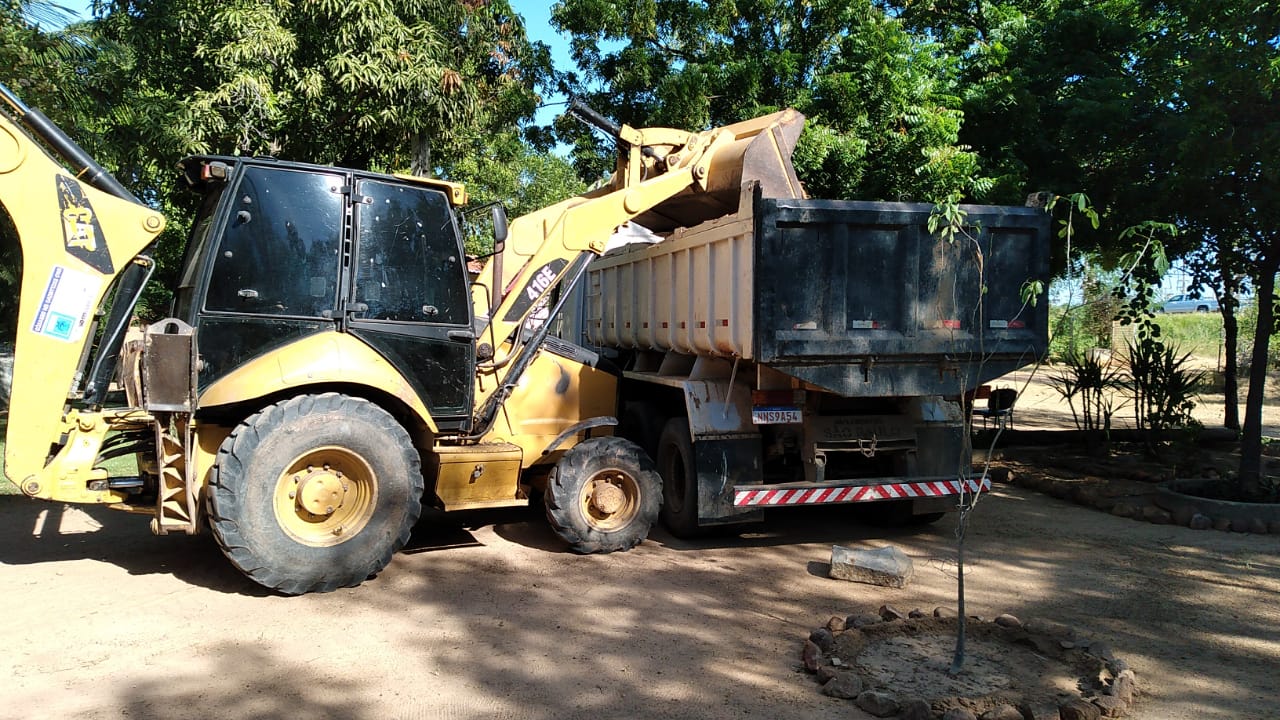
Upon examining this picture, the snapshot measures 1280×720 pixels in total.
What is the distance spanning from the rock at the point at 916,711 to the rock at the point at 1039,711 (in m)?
0.38

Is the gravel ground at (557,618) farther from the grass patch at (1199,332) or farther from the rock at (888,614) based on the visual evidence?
the grass patch at (1199,332)

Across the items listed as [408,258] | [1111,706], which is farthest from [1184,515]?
[408,258]

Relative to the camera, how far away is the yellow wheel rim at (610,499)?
6.30 metres

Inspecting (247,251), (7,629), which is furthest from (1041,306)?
(7,629)

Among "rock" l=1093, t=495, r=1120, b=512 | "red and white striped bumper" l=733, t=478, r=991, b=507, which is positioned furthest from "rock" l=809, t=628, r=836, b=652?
"rock" l=1093, t=495, r=1120, b=512

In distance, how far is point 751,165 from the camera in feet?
22.5

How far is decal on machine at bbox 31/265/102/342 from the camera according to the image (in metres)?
5.00

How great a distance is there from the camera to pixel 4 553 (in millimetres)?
6180

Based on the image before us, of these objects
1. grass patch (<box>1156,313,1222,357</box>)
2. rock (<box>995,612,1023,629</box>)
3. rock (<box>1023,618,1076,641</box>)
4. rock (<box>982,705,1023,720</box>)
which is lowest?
rock (<box>982,705,1023,720</box>)

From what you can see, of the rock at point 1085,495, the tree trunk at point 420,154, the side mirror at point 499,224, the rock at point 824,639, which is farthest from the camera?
the tree trunk at point 420,154

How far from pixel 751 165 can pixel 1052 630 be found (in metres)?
3.98

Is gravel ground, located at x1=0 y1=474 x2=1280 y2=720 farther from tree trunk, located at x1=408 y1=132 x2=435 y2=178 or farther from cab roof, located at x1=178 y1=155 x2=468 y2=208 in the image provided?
tree trunk, located at x1=408 y1=132 x2=435 y2=178

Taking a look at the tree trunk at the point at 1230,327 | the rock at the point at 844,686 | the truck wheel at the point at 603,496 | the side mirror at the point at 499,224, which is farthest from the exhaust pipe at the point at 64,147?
the tree trunk at the point at 1230,327

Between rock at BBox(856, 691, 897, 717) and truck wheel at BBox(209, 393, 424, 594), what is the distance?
297 centimetres
